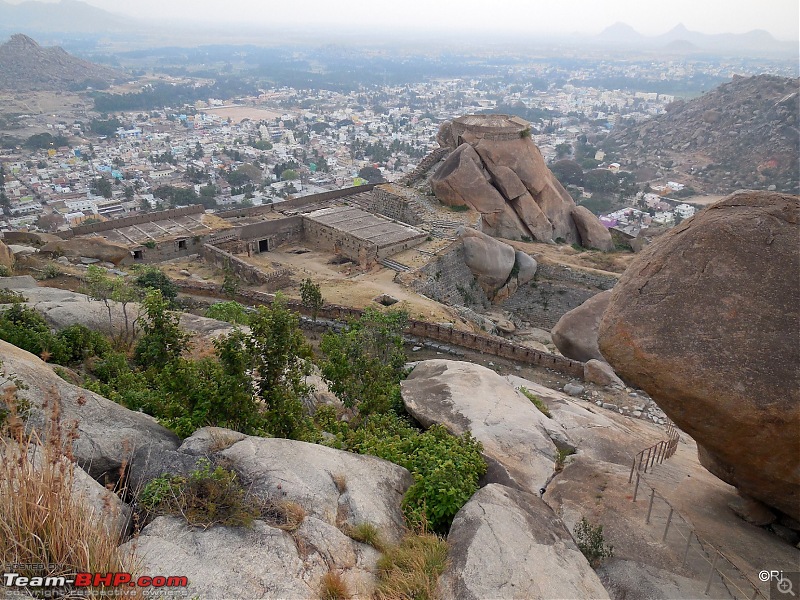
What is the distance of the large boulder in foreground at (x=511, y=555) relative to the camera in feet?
17.7

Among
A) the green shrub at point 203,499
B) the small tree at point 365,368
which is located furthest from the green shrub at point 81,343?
the green shrub at point 203,499

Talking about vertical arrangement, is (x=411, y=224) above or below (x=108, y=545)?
below

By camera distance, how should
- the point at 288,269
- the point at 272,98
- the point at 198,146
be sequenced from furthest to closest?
the point at 272,98
the point at 198,146
the point at 288,269

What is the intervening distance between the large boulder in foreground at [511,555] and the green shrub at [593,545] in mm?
157

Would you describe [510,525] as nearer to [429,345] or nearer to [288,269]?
[429,345]

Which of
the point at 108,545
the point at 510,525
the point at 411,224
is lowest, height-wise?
the point at 411,224

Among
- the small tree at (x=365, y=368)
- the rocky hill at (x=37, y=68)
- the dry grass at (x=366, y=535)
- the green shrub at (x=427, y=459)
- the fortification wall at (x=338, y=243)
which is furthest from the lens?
the rocky hill at (x=37, y=68)

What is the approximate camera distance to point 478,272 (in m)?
25.4

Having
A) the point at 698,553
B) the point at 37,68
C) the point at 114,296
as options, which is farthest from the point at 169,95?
the point at 698,553

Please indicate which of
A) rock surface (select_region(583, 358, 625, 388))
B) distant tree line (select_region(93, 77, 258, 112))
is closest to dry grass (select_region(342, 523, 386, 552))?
rock surface (select_region(583, 358, 625, 388))

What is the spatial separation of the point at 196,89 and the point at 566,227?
139m

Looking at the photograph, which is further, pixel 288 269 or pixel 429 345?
pixel 288 269

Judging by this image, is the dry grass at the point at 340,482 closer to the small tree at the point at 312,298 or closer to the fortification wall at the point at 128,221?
the small tree at the point at 312,298

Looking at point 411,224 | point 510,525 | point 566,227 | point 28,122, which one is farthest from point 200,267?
point 28,122
